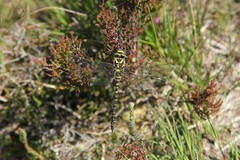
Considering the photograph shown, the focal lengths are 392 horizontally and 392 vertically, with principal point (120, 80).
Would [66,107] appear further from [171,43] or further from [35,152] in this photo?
[171,43]

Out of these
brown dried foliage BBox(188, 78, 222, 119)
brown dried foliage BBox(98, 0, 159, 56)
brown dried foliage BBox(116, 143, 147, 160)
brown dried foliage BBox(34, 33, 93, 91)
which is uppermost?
brown dried foliage BBox(98, 0, 159, 56)

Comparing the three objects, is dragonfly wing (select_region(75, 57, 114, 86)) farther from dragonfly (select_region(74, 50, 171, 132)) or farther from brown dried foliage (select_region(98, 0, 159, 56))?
brown dried foliage (select_region(98, 0, 159, 56))

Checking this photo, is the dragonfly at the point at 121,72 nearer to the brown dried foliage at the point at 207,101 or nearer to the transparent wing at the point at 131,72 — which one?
the transparent wing at the point at 131,72

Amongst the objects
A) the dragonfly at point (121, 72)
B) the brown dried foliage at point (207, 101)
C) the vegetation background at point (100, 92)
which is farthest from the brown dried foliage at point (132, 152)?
the brown dried foliage at point (207, 101)

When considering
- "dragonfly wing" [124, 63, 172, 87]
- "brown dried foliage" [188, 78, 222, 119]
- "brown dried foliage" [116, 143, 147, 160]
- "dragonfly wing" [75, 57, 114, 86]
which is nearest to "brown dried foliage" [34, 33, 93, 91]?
"dragonfly wing" [75, 57, 114, 86]

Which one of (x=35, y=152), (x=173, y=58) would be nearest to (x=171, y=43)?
(x=173, y=58)

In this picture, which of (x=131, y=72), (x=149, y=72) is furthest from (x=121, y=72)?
(x=149, y=72)

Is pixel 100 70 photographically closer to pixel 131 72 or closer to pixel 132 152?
pixel 131 72
